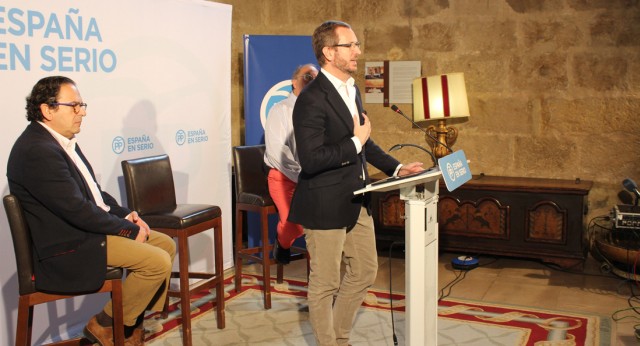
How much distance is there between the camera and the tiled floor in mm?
4262

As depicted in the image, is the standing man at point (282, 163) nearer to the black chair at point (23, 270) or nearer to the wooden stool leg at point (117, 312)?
the wooden stool leg at point (117, 312)

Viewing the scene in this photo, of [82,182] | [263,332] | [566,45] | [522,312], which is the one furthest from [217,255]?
[566,45]

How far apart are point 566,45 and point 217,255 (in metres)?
3.13

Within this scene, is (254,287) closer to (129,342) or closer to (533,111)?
(129,342)

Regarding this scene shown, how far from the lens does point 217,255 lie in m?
3.92

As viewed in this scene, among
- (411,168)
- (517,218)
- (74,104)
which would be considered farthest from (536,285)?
(74,104)

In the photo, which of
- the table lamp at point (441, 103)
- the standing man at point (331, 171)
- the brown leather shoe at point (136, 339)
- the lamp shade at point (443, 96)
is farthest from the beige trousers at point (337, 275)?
the lamp shade at point (443, 96)

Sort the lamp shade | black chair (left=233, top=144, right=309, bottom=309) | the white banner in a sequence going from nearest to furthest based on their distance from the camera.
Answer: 1. the white banner
2. black chair (left=233, top=144, right=309, bottom=309)
3. the lamp shade

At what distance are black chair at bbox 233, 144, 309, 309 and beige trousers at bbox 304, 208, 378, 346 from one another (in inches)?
49.6

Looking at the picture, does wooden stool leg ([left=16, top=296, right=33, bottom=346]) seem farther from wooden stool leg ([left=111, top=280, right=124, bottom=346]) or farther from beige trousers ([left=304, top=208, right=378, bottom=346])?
beige trousers ([left=304, top=208, right=378, bottom=346])

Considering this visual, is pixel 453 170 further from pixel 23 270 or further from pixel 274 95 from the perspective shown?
pixel 274 95

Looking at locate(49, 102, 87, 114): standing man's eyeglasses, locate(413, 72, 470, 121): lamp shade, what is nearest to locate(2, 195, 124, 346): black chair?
locate(49, 102, 87, 114): standing man's eyeglasses

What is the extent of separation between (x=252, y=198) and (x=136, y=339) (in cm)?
134

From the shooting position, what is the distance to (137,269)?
3.20 meters
